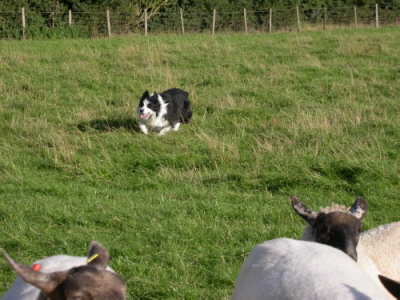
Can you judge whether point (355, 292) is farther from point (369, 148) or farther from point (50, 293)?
point (369, 148)

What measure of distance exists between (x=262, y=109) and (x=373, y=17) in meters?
27.5

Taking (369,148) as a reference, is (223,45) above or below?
above

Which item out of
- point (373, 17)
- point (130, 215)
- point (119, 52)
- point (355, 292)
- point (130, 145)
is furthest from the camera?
point (373, 17)

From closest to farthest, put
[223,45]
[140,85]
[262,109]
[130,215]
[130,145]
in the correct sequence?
[130,215], [130,145], [262,109], [140,85], [223,45]

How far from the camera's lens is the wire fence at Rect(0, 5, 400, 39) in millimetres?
28094

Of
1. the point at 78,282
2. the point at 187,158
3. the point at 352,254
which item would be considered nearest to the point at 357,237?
the point at 352,254

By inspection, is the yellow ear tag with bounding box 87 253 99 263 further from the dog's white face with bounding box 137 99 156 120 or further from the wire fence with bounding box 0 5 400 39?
the wire fence with bounding box 0 5 400 39

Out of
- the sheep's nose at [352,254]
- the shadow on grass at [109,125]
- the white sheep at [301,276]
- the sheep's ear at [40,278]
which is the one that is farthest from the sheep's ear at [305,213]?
the shadow on grass at [109,125]

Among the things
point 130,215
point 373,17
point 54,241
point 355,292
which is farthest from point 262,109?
point 373,17

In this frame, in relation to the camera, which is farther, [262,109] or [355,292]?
[262,109]

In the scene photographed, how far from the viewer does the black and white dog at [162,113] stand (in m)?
12.2

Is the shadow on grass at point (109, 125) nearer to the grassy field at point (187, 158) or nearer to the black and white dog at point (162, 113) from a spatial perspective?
the grassy field at point (187, 158)

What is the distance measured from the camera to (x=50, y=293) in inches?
135

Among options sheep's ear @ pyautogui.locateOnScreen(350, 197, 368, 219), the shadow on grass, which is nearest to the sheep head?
sheep's ear @ pyautogui.locateOnScreen(350, 197, 368, 219)
